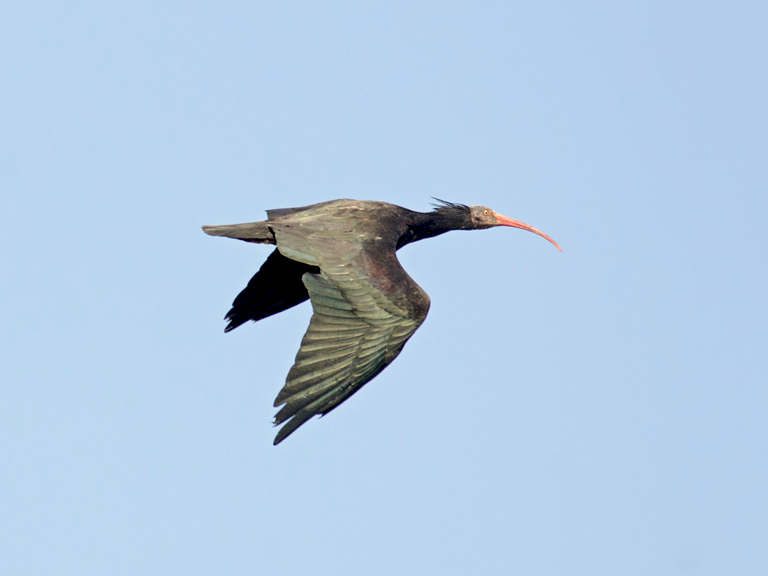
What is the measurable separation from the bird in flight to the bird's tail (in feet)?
0.04

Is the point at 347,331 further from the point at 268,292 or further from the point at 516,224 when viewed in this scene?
the point at 516,224

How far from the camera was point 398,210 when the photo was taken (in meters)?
16.2

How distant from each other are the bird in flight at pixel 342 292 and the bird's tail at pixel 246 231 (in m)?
0.01

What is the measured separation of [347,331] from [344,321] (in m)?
0.14

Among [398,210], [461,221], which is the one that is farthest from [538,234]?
[398,210]

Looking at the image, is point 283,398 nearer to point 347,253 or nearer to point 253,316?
point 347,253

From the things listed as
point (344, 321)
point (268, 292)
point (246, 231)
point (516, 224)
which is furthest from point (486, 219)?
point (344, 321)

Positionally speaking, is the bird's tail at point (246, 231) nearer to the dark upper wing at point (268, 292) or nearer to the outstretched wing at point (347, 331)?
the dark upper wing at point (268, 292)

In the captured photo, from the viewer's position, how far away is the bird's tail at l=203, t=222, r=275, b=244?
51.2ft

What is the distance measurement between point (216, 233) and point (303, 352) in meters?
2.78

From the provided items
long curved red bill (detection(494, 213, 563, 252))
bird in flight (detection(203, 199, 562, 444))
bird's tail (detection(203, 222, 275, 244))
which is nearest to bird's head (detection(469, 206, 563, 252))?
long curved red bill (detection(494, 213, 563, 252))

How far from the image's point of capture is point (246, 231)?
15.6 metres

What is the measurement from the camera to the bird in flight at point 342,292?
13703mm

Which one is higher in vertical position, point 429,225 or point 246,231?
point 429,225
